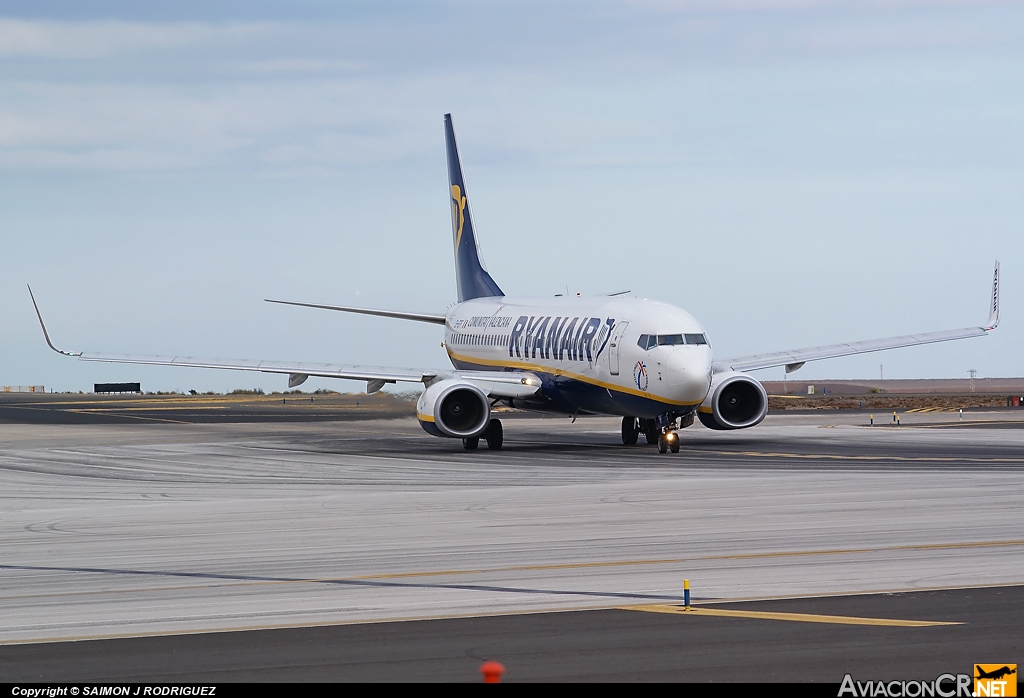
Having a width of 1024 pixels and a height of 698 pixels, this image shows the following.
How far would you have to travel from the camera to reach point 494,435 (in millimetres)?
41469

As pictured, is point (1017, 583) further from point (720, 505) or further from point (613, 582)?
point (720, 505)

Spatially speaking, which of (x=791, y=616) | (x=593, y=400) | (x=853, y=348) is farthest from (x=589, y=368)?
(x=791, y=616)

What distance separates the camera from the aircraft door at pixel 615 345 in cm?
3784

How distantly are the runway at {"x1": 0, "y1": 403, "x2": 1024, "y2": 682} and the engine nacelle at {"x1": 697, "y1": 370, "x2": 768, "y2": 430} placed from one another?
85cm

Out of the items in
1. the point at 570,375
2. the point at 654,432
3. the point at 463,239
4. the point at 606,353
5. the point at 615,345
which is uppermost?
the point at 463,239

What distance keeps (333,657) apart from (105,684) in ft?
6.20

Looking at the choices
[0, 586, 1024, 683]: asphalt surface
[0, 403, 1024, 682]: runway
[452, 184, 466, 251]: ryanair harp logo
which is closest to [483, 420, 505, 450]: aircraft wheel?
[0, 403, 1024, 682]: runway

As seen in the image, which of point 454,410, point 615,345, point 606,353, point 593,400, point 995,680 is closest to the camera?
point 995,680

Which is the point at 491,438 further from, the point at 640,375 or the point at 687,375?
the point at 687,375

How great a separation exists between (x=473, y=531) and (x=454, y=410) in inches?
772

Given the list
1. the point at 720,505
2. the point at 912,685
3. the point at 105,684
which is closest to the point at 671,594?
the point at 912,685

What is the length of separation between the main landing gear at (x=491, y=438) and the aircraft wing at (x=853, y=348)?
7573 millimetres

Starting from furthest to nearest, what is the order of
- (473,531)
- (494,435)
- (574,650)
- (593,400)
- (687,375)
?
(494,435)
(593,400)
(687,375)
(473,531)
(574,650)

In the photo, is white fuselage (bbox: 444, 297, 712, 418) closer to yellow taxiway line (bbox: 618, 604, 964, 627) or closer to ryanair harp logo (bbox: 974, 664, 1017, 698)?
yellow taxiway line (bbox: 618, 604, 964, 627)
